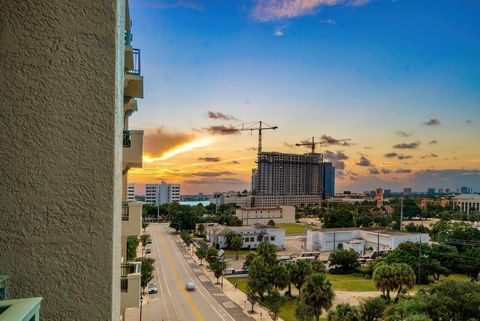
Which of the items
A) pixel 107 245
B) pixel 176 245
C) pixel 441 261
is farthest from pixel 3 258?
pixel 176 245

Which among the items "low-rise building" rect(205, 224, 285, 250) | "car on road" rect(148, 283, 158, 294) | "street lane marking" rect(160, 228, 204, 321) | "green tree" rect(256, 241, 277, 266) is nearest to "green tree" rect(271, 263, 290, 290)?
"green tree" rect(256, 241, 277, 266)

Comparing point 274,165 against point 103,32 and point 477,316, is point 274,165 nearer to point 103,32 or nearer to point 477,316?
point 477,316

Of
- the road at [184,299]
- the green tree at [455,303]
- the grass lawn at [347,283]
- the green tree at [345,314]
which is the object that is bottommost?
the grass lawn at [347,283]

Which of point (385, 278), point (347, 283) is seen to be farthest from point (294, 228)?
point (385, 278)

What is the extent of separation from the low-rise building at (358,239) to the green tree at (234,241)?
495 inches

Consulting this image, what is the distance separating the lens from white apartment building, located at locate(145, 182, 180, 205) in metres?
168

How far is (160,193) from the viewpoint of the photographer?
169m

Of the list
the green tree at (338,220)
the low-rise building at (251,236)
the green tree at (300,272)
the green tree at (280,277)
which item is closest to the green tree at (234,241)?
the low-rise building at (251,236)

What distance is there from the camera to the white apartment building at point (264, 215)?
3462 inches

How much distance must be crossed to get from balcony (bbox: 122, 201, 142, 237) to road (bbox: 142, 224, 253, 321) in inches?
864

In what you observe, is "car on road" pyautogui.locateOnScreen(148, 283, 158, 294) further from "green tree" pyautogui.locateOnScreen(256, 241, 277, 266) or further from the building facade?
the building facade

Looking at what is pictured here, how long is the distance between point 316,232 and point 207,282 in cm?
2739

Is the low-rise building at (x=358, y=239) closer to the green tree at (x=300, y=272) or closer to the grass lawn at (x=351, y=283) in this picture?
the grass lawn at (x=351, y=283)

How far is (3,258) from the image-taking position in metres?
2.29
